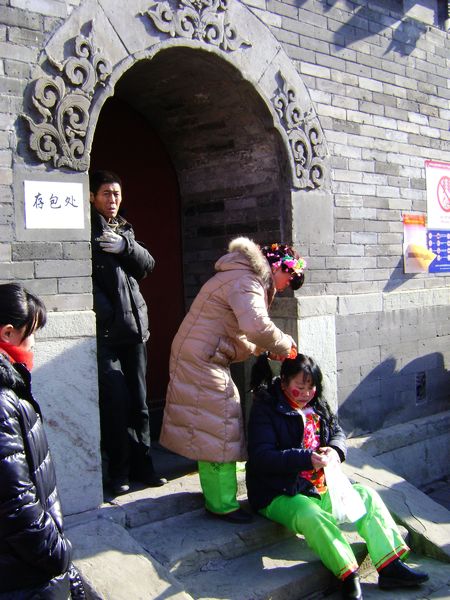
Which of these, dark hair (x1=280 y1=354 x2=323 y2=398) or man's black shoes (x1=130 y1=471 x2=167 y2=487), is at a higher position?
dark hair (x1=280 y1=354 x2=323 y2=398)

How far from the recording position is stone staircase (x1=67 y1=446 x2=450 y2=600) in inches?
132

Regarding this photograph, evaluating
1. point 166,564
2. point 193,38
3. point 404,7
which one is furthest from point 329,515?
point 404,7

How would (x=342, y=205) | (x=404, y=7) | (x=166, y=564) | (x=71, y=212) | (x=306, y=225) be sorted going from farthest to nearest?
1. (x=404, y=7)
2. (x=342, y=205)
3. (x=306, y=225)
4. (x=71, y=212)
5. (x=166, y=564)

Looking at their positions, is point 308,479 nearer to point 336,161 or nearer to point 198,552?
point 198,552

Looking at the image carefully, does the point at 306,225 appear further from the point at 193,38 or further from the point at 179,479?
the point at 179,479

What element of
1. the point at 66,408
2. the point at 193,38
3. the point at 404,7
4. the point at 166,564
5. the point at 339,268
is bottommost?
the point at 166,564

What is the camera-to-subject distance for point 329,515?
373 cm

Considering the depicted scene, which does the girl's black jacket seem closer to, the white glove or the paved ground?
the white glove

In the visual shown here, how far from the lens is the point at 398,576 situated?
3797 millimetres

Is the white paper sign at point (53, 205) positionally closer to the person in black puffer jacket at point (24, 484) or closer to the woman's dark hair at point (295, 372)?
the woman's dark hair at point (295, 372)

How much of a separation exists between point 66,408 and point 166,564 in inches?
38.1

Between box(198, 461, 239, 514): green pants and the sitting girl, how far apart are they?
10 cm

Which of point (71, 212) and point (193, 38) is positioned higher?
point (193, 38)

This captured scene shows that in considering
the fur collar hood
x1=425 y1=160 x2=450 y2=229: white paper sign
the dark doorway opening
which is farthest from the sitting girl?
x1=425 y1=160 x2=450 y2=229: white paper sign
